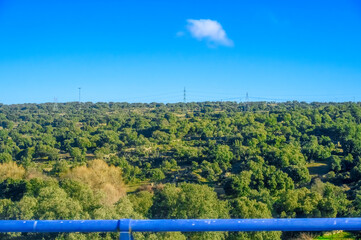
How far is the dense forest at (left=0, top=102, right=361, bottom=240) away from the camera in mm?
17516

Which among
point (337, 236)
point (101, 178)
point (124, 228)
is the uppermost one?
point (124, 228)

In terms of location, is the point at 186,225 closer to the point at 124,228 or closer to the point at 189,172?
the point at 124,228

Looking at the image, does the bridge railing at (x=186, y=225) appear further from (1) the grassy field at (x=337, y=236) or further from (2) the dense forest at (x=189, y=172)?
(1) the grassy field at (x=337, y=236)

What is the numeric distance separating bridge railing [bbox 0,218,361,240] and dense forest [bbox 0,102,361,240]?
3.62m

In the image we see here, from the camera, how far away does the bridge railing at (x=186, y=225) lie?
197 centimetres

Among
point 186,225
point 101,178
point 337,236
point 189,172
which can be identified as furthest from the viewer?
point 189,172

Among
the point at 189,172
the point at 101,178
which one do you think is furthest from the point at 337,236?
the point at 189,172

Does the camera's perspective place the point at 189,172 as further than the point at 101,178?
Yes

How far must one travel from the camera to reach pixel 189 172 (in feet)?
119

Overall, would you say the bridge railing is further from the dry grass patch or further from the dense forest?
the dry grass patch

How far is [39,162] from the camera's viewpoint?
4216 cm

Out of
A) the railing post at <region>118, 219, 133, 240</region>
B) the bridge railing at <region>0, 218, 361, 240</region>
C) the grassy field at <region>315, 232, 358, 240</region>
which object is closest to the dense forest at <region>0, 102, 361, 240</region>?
the grassy field at <region>315, 232, 358, 240</region>

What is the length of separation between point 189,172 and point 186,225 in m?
34.9

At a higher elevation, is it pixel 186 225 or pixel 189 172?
pixel 186 225
